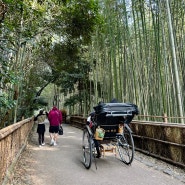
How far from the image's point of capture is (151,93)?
8336mm

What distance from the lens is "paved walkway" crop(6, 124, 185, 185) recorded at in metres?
3.54

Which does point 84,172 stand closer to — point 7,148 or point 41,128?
point 7,148

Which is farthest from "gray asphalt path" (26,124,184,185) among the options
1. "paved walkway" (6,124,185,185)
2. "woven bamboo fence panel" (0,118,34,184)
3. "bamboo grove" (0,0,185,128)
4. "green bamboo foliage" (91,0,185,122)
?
"green bamboo foliage" (91,0,185,122)

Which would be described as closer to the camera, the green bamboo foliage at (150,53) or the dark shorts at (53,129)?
the dark shorts at (53,129)

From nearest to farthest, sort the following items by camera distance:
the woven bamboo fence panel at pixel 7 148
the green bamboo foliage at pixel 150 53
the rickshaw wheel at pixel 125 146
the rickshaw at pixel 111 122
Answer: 1. the woven bamboo fence panel at pixel 7 148
2. the rickshaw at pixel 111 122
3. the rickshaw wheel at pixel 125 146
4. the green bamboo foliage at pixel 150 53

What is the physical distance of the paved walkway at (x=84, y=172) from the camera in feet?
11.6

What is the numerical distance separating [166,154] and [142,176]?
1158 millimetres

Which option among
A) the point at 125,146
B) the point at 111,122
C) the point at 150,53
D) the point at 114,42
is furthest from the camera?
the point at 114,42

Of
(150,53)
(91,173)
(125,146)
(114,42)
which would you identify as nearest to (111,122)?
(125,146)

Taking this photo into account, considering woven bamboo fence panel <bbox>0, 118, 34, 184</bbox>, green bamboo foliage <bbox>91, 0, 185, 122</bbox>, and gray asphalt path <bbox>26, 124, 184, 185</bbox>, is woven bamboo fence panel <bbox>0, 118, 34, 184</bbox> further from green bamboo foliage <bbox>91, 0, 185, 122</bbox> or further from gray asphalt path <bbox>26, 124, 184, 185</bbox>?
green bamboo foliage <bbox>91, 0, 185, 122</bbox>

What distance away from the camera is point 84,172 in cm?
403

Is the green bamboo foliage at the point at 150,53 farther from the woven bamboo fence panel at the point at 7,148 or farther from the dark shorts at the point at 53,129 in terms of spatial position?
the woven bamboo fence panel at the point at 7,148

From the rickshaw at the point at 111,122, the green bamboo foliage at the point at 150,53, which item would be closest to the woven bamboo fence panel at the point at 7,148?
the rickshaw at the point at 111,122

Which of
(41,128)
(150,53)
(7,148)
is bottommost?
(7,148)
